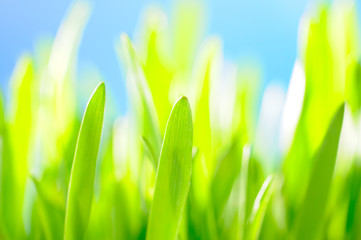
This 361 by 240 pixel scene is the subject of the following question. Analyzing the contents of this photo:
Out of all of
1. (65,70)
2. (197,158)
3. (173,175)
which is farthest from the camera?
(65,70)

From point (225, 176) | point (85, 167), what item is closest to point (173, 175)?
point (85, 167)

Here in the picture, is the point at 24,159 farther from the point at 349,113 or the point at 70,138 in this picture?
the point at 349,113

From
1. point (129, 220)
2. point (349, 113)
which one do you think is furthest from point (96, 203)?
point (349, 113)

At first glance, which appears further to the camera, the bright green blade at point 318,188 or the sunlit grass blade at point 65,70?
the sunlit grass blade at point 65,70

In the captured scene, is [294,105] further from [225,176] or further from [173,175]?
[173,175]

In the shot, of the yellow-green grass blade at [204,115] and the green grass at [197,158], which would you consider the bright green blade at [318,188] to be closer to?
the green grass at [197,158]

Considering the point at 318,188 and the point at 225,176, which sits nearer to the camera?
the point at 318,188

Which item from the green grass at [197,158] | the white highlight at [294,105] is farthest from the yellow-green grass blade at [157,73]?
the white highlight at [294,105]
